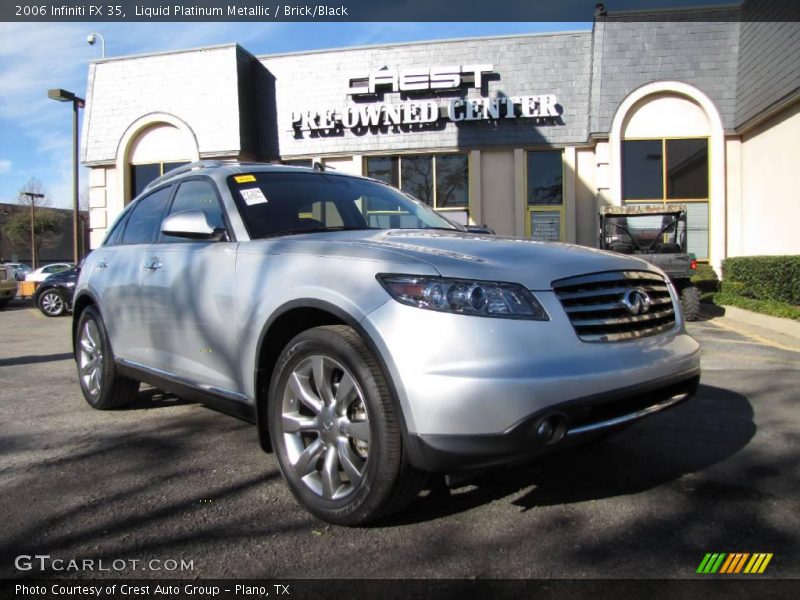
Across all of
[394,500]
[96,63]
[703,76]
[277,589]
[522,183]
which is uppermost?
[96,63]

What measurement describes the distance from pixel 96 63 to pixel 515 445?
62.8ft

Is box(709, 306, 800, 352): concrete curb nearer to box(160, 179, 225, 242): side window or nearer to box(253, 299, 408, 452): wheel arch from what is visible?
box(253, 299, 408, 452): wheel arch

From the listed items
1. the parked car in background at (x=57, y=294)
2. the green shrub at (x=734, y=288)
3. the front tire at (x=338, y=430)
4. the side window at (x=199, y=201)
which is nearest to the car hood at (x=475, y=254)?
the front tire at (x=338, y=430)

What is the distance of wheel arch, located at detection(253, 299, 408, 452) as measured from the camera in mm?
2748

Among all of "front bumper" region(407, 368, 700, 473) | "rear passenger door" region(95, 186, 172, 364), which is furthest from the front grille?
"rear passenger door" region(95, 186, 172, 364)

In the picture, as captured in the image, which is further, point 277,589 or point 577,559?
point 577,559

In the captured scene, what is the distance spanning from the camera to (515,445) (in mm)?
2275

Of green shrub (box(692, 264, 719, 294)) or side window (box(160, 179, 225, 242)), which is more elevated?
side window (box(160, 179, 225, 242))

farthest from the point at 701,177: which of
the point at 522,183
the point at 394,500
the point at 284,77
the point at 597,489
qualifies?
the point at 394,500

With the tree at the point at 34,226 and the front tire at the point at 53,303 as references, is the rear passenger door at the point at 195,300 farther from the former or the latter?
the tree at the point at 34,226

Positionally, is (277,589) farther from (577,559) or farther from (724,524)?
(724,524)

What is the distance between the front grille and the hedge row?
30.0 feet

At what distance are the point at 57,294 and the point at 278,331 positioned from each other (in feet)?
46.6

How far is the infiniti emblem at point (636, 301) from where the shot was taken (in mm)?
2790
